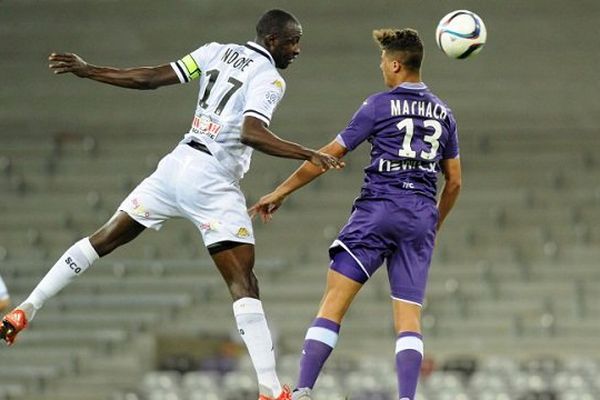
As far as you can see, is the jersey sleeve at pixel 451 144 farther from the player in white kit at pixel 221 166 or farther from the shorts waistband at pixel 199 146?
the shorts waistband at pixel 199 146

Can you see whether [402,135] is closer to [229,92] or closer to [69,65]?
[229,92]

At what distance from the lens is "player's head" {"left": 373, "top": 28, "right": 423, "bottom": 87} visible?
6.86 meters

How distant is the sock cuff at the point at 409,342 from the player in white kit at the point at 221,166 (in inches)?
25.2

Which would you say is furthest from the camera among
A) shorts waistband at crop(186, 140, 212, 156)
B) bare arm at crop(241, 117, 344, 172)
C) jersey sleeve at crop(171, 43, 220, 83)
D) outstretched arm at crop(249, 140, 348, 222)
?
jersey sleeve at crop(171, 43, 220, 83)

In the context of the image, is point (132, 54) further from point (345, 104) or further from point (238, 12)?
point (345, 104)

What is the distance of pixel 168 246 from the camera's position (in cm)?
1692

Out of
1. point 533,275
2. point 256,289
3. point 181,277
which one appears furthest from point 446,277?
point 256,289

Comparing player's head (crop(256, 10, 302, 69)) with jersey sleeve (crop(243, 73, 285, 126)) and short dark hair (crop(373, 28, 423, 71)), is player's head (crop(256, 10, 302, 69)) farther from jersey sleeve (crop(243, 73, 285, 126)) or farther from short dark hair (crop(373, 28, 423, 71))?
short dark hair (crop(373, 28, 423, 71))

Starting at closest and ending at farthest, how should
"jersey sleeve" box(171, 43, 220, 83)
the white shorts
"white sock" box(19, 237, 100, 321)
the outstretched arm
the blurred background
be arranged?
the outstretched arm < the white shorts < "jersey sleeve" box(171, 43, 220, 83) < "white sock" box(19, 237, 100, 321) < the blurred background

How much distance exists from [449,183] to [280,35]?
120 cm

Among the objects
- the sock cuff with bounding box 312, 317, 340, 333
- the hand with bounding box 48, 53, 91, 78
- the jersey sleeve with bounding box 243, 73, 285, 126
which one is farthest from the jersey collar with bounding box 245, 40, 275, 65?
the sock cuff with bounding box 312, 317, 340, 333

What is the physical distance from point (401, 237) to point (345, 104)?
11.4 m

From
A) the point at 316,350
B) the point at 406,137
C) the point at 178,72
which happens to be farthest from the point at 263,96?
the point at 316,350

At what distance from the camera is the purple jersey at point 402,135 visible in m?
6.80
